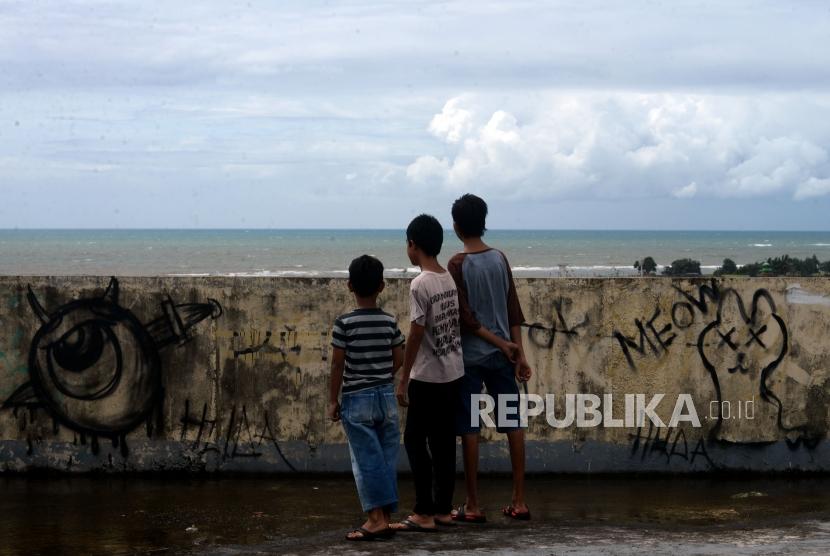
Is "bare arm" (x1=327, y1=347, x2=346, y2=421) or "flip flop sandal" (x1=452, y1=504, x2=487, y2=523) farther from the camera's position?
"flip flop sandal" (x1=452, y1=504, x2=487, y2=523)

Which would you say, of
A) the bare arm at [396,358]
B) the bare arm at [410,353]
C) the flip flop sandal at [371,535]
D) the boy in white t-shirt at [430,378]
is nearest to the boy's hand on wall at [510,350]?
the boy in white t-shirt at [430,378]

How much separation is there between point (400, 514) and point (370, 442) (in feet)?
2.84

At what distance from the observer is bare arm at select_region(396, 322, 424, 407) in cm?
552

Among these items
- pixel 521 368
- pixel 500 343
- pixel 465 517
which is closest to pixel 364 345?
pixel 500 343

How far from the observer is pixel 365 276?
5.45m

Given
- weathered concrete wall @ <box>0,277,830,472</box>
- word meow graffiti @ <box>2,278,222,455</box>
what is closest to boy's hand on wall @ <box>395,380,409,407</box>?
weathered concrete wall @ <box>0,277,830,472</box>

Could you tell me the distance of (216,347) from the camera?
703cm

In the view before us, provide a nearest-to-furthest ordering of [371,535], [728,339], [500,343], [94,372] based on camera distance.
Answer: [371,535] < [500,343] < [94,372] < [728,339]

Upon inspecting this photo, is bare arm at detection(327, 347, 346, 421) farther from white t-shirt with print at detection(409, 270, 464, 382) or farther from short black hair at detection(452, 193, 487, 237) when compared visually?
short black hair at detection(452, 193, 487, 237)

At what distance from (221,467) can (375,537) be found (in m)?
1.92

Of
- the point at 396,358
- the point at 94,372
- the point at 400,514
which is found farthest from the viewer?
the point at 94,372

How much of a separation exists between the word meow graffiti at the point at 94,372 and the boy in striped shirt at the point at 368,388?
2025mm

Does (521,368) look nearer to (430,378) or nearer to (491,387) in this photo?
(491,387)

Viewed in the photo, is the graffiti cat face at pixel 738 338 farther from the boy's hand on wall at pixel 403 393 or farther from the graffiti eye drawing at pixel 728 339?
the boy's hand on wall at pixel 403 393
